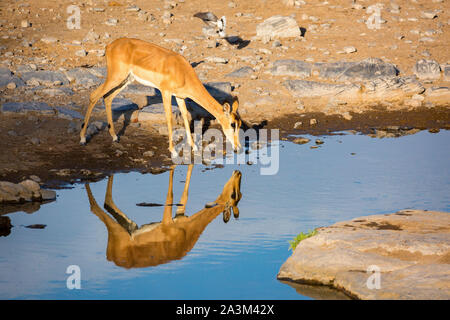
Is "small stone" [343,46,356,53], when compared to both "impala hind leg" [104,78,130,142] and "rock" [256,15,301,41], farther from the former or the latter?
"impala hind leg" [104,78,130,142]

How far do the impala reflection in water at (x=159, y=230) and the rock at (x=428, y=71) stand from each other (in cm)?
808

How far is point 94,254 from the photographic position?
7180 mm

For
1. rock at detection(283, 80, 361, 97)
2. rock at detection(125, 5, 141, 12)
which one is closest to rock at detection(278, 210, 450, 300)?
rock at detection(283, 80, 361, 97)

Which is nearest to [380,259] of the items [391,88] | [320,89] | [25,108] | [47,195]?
[47,195]

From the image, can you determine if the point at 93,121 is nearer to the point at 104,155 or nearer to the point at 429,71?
the point at 104,155

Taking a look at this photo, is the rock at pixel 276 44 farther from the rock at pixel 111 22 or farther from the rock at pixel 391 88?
the rock at pixel 111 22

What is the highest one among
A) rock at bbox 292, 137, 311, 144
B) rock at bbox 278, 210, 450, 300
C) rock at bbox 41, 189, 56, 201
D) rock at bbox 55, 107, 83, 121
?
rock at bbox 55, 107, 83, 121

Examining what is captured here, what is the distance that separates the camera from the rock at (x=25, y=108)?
12547 mm

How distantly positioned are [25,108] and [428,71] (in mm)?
9206

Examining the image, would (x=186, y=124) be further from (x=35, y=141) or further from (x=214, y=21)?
(x=214, y=21)

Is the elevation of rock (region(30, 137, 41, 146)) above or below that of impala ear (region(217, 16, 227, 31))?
below

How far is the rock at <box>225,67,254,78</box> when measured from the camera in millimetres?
15922

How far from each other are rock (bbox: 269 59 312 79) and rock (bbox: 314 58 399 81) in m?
0.32

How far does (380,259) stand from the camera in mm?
6422
